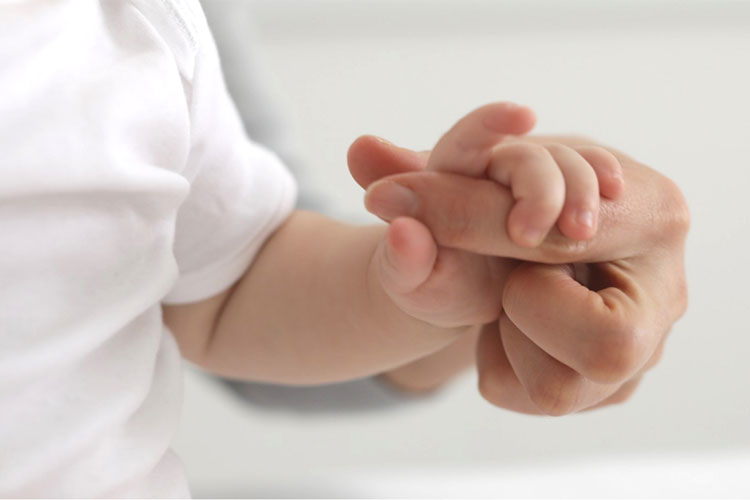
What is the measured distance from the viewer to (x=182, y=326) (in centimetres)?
43

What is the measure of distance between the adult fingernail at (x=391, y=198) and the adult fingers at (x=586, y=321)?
0.16 ft

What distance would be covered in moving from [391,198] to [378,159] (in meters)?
0.03

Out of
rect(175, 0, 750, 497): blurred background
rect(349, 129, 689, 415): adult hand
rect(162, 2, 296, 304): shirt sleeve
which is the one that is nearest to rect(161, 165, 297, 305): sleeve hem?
rect(162, 2, 296, 304): shirt sleeve

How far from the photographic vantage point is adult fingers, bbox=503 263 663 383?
268mm

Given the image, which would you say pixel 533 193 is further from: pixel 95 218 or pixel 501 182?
pixel 95 218

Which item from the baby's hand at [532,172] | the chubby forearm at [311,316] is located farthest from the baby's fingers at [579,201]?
the chubby forearm at [311,316]

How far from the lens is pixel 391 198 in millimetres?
281

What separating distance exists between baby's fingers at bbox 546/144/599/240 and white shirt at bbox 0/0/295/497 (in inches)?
6.1

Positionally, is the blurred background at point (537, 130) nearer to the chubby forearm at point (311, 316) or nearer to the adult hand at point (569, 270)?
the chubby forearm at point (311, 316)

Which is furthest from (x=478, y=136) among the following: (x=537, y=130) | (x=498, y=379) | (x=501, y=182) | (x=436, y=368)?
(x=537, y=130)

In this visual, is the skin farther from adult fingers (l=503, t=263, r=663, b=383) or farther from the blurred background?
the blurred background

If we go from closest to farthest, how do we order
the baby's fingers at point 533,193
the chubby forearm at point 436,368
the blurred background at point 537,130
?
the baby's fingers at point 533,193
the chubby forearm at point 436,368
the blurred background at point 537,130

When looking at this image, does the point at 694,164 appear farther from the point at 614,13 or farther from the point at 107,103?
the point at 107,103

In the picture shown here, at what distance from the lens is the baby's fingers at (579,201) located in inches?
10.4
